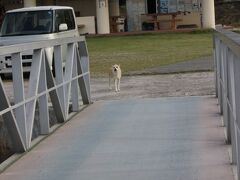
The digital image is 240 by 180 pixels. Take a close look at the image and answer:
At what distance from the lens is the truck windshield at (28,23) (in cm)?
1959

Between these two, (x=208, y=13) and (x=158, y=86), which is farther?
(x=208, y=13)

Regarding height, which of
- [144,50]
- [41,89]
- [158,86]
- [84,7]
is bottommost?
[158,86]

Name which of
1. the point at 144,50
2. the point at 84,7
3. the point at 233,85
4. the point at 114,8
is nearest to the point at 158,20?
the point at 114,8

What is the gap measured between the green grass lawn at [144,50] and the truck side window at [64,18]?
5.31 ft

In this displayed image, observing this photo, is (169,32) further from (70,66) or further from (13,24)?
(70,66)

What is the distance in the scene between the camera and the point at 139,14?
44844 millimetres

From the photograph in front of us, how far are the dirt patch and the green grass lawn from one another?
2.21 m

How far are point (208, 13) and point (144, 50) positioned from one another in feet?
40.5

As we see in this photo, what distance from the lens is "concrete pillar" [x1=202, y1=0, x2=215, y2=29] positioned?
40.3 metres

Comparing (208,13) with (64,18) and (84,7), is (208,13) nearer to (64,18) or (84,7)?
(84,7)

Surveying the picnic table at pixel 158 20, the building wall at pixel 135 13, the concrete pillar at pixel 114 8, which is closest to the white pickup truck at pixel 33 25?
the picnic table at pixel 158 20

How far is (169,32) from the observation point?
39469mm

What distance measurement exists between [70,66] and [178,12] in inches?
1269

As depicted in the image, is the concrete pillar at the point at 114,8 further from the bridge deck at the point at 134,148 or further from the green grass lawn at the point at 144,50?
the bridge deck at the point at 134,148
